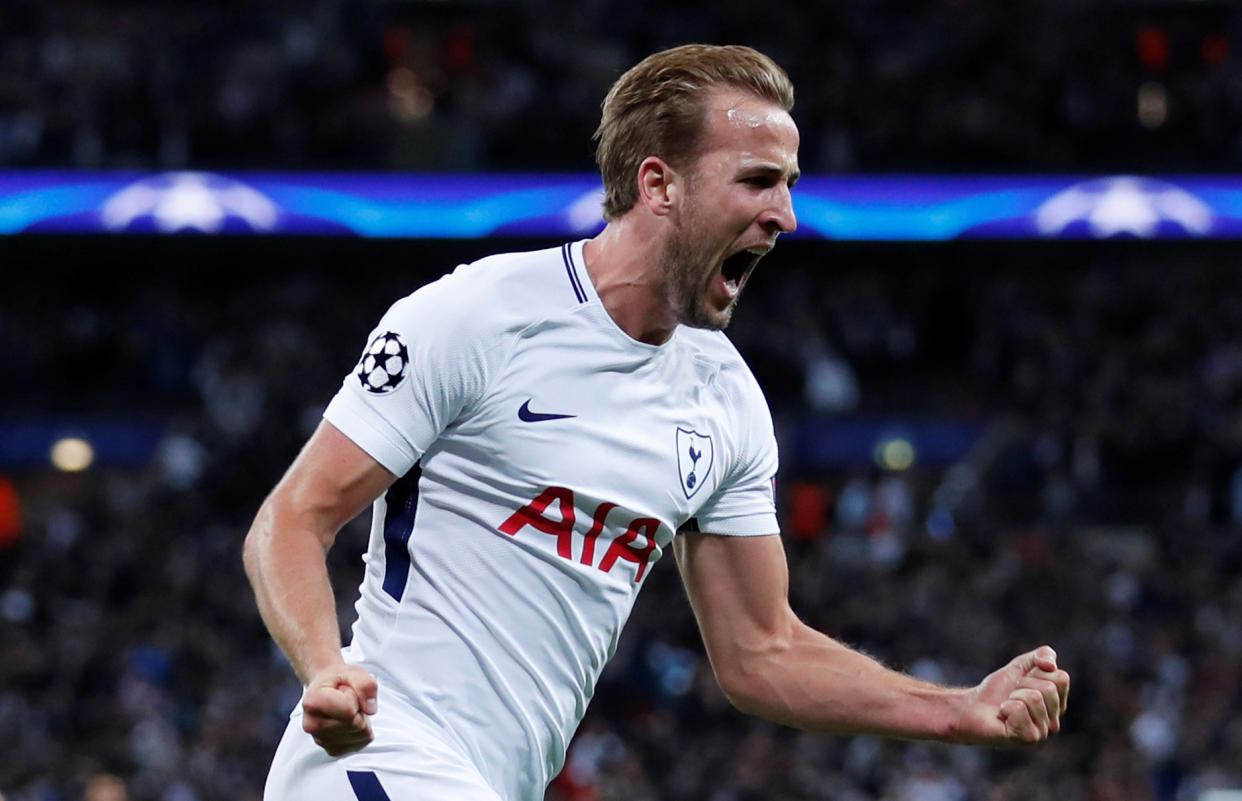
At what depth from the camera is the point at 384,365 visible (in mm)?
2908

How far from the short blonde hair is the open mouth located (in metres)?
0.19

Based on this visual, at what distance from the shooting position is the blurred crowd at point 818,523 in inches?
496

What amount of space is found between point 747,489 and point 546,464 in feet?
1.70

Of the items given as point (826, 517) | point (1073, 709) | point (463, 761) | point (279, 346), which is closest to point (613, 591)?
point (463, 761)

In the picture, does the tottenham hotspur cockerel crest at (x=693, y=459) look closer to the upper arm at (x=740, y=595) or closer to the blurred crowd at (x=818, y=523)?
the upper arm at (x=740, y=595)

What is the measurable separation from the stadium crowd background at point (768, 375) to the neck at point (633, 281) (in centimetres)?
931

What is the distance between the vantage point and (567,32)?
66.6 ft

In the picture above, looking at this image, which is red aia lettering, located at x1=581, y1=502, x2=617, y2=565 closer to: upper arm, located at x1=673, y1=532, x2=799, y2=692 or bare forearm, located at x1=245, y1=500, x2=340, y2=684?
upper arm, located at x1=673, y1=532, x2=799, y2=692

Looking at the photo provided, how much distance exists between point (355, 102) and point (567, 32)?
2885 millimetres

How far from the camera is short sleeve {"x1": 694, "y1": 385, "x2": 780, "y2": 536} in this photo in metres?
3.39

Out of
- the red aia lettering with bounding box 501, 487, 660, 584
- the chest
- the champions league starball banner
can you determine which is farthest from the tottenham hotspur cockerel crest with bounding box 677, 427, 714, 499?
the champions league starball banner

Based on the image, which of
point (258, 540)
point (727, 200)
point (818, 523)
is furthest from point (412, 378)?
point (818, 523)

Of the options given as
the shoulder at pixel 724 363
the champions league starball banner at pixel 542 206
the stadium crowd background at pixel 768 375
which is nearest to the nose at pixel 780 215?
the shoulder at pixel 724 363

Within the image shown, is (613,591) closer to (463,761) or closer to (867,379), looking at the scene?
(463,761)
